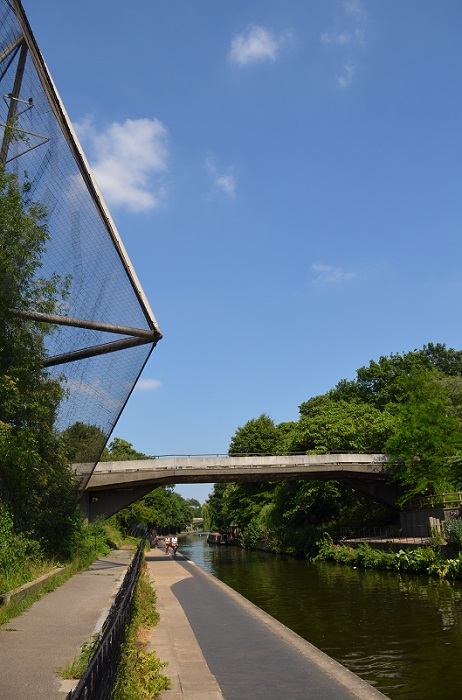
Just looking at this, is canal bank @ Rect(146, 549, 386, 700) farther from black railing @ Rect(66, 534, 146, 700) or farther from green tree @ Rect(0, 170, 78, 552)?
green tree @ Rect(0, 170, 78, 552)

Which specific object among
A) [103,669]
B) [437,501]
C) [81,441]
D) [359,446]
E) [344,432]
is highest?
[344,432]

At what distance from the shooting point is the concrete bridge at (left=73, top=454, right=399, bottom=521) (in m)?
40.7

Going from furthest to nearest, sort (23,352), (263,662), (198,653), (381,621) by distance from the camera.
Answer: (381,621)
(23,352)
(198,653)
(263,662)

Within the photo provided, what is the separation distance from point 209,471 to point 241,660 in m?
32.6

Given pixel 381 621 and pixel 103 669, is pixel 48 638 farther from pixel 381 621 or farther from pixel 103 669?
pixel 381 621

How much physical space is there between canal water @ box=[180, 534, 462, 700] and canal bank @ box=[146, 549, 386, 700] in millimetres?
1466

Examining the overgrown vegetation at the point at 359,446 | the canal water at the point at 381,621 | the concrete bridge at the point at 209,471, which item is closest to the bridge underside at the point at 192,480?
the concrete bridge at the point at 209,471

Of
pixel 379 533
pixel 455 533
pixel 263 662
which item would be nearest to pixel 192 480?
pixel 379 533

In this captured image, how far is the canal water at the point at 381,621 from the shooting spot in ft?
33.8

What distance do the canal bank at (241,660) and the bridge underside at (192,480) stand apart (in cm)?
2579

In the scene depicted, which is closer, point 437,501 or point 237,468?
point 437,501

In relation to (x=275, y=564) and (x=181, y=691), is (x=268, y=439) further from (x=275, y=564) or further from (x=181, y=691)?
(x=181, y=691)

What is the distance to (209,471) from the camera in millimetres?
41562

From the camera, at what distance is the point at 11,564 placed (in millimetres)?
14258
